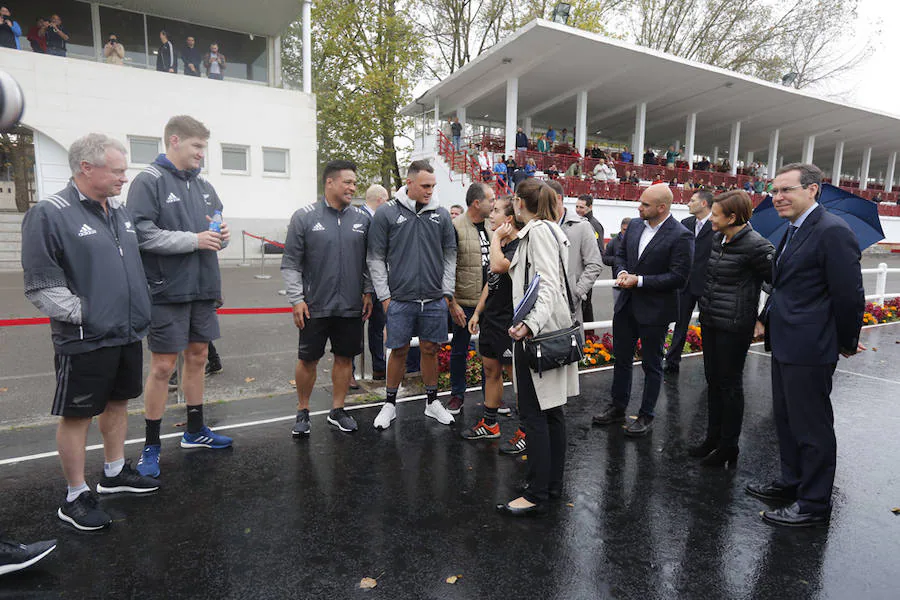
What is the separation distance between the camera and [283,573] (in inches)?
108

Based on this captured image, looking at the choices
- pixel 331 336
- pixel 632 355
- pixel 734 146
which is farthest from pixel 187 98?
pixel 734 146

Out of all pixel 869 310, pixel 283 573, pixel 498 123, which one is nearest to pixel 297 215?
pixel 283 573

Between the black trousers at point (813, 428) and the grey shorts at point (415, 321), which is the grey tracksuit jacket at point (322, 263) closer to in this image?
the grey shorts at point (415, 321)

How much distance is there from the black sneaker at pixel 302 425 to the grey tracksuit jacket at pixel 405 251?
118 cm

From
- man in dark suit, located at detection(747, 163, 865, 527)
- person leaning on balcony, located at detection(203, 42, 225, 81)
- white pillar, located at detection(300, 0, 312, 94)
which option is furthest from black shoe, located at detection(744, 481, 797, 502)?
person leaning on balcony, located at detection(203, 42, 225, 81)

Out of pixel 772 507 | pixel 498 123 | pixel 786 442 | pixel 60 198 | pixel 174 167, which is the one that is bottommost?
pixel 772 507

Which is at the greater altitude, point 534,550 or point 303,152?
point 303,152

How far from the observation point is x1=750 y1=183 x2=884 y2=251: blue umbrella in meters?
4.86

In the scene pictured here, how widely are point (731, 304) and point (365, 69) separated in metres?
24.0

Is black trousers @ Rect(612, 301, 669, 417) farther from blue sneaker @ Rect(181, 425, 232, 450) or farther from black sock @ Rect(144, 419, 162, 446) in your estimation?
black sock @ Rect(144, 419, 162, 446)

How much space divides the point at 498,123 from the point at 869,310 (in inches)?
885

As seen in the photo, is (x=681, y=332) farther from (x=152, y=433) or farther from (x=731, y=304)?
(x=152, y=433)

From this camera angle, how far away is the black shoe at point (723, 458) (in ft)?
13.4

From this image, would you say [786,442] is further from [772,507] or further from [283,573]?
[283,573]
